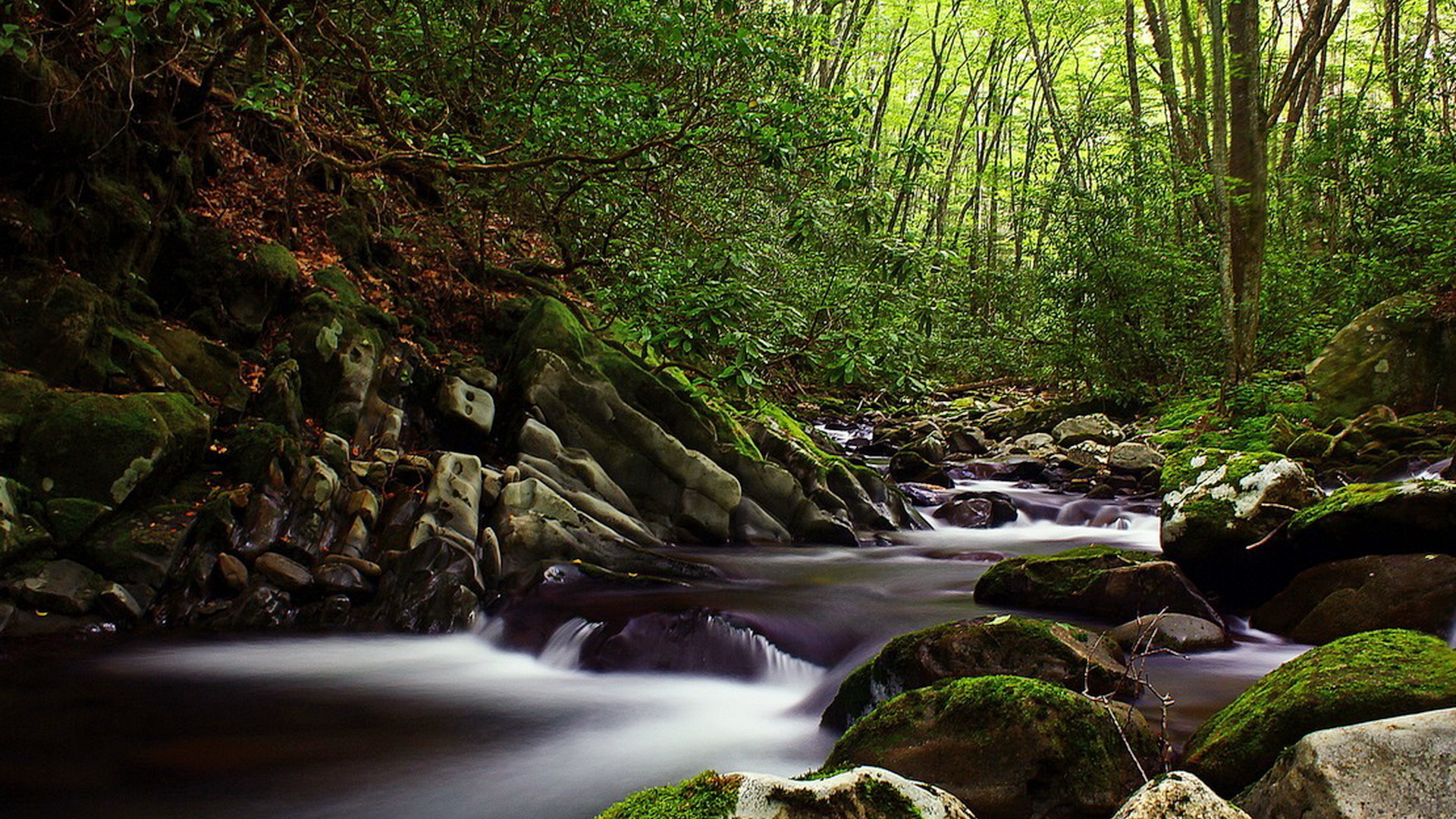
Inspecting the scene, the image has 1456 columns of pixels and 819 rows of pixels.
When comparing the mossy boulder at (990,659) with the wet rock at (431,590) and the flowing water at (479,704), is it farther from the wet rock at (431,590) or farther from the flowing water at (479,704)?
the wet rock at (431,590)

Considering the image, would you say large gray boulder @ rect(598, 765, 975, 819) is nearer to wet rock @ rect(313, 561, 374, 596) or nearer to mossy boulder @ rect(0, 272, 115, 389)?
wet rock @ rect(313, 561, 374, 596)

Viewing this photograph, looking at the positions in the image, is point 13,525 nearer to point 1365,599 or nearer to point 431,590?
point 431,590

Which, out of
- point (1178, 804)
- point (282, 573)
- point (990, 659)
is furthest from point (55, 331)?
point (1178, 804)

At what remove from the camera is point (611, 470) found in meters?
9.19

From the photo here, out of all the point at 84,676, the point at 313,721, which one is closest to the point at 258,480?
the point at 84,676

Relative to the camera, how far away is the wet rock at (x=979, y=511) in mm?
10922

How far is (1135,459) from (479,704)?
412 inches

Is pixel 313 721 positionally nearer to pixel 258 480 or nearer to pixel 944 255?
pixel 258 480

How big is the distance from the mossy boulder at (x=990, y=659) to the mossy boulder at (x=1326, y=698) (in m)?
0.84

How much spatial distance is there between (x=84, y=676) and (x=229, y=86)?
239 inches

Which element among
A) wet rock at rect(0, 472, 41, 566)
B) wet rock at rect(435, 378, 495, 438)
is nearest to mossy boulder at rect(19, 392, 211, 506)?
wet rock at rect(0, 472, 41, 566)

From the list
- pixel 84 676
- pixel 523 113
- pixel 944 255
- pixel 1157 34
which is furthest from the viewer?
pixel 1157 34

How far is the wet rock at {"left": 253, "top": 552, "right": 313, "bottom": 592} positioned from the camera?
6301mm

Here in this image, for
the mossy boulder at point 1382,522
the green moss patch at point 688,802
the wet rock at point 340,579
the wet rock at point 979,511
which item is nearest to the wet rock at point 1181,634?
the mossy boulder at point 1382,522
